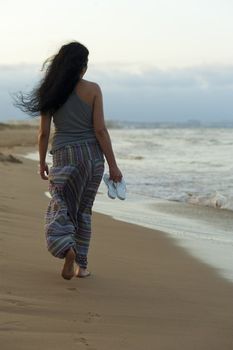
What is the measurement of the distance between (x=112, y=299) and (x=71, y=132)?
1.16m

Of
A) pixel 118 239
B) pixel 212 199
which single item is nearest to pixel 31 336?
pixel 118 239

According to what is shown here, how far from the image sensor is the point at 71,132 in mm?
4188

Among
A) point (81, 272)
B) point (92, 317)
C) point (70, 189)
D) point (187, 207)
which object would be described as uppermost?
point (70, 189)

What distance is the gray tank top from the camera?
13.6 feet

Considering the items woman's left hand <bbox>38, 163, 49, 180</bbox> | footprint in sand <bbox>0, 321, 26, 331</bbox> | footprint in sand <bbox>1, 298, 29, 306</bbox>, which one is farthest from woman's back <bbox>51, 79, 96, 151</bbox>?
footprint in sand <bbox>0, 321, 26, 331</bbox>

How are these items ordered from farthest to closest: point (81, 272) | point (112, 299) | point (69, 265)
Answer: point (81, 272) → point (69, 265) → point (112, 299)

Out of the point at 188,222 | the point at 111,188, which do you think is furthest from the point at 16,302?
the point at 188,222

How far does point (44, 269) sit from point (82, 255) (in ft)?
0.97

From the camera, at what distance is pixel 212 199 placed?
11141mm

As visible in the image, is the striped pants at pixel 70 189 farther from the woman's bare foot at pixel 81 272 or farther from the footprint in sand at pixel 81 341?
the footprint in sand at pixel 81 341

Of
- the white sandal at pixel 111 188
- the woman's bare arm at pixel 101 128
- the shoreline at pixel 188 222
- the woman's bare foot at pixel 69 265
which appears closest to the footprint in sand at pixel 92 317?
the woman's bare foot at pixel 69 265

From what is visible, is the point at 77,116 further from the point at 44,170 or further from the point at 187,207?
the point at 187,207

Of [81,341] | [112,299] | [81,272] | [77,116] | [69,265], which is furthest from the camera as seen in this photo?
[81,272]

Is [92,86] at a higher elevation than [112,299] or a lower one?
higher
